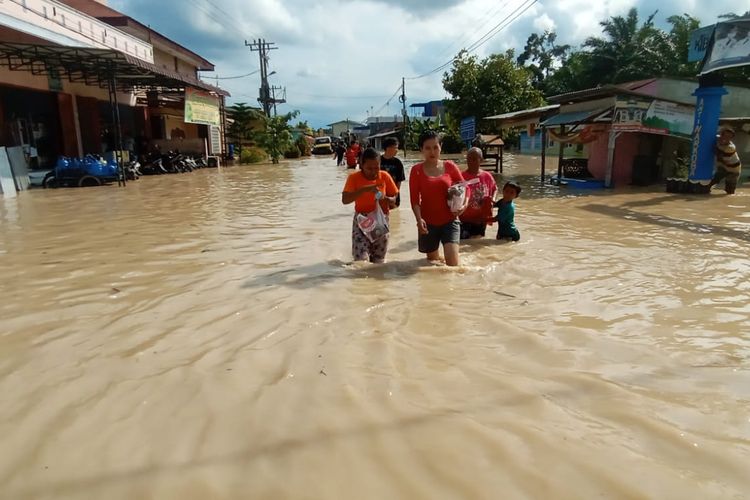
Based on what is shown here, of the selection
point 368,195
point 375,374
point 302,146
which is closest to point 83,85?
point 368,195

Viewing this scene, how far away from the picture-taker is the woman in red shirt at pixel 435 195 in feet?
17.1

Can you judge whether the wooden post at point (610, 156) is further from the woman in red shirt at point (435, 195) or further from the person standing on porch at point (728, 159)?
the woman in red shirt at point (435, 195)

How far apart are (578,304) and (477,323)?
3.31 ft

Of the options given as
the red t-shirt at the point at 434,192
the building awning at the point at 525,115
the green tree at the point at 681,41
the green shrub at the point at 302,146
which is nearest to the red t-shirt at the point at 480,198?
the red t-shirt at the point at 434,192

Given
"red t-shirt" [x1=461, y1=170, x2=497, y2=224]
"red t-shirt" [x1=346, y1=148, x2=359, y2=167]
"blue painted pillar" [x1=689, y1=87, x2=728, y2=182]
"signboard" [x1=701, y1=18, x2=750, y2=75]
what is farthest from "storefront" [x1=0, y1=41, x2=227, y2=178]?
"blue painted pillar" [x1=689, y1=87, x2=728, y2=182]

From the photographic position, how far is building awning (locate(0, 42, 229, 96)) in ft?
46.9

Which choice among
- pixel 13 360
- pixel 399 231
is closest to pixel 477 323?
pixel 13 360

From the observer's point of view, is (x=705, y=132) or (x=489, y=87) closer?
(x=705, y=132)

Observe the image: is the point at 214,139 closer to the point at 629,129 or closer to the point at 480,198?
Result: the point at 629,129

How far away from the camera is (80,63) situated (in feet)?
51.6

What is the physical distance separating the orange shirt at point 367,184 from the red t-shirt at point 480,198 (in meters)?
1.51

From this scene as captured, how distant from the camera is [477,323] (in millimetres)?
3795

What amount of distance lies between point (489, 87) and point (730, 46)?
24279 mm

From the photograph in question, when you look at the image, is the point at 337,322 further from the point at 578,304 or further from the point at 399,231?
the point at 399,231
